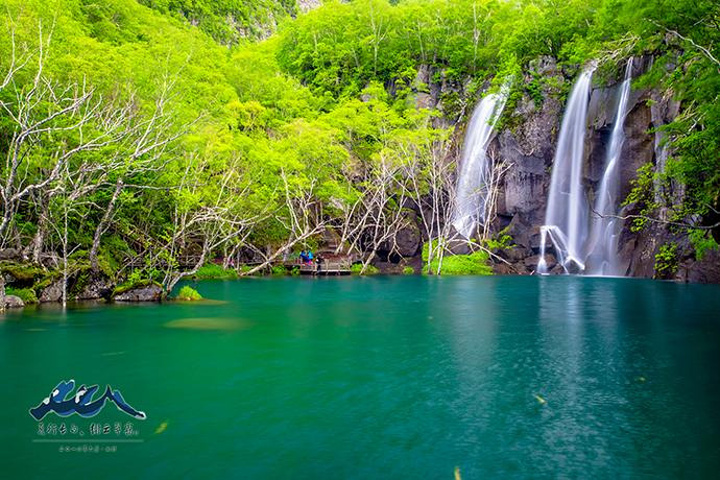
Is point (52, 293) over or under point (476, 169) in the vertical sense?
under

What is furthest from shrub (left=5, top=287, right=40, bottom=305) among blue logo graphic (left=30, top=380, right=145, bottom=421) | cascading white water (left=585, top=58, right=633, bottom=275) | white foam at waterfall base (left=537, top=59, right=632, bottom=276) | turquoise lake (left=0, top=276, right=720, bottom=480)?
white foam at waterfall base (left=537, top=59, right=632, bottom=276)

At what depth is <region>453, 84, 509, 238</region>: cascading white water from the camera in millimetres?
42250

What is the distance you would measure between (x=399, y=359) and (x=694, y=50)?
34.7 ft

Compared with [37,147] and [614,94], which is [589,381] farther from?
[614,94]

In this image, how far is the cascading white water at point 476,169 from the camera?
139ft

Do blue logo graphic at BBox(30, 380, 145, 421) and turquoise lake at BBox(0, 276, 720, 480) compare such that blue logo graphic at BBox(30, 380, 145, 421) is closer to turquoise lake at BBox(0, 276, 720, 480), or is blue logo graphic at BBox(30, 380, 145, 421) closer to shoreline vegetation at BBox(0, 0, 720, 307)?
turquoise lake at BBox(0, 276, 720, 480)

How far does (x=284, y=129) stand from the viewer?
115 feet

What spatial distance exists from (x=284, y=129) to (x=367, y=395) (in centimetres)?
2925

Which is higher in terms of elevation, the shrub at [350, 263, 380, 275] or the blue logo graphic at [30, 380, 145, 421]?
the shrub at [350, 263, 380, 275]

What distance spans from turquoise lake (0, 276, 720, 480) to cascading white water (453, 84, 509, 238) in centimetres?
2760

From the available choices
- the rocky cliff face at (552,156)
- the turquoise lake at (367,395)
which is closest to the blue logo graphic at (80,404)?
the turquoise lake at (367,395)

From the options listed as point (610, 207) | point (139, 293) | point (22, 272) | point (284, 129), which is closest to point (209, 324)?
point (139, 293)

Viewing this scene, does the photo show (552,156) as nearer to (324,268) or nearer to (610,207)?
(610,207)

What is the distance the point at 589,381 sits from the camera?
27.3ft
